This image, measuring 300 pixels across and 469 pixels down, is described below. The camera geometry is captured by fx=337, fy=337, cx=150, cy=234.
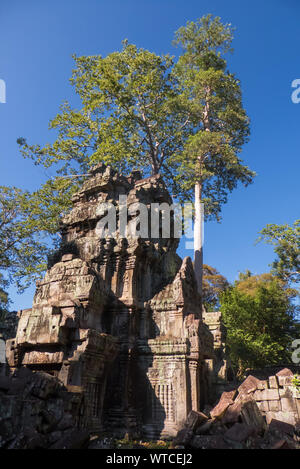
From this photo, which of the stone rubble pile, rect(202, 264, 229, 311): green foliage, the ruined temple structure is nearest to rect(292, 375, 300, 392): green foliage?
the stone rubble pile

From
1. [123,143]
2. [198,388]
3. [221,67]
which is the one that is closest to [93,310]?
[198,388]

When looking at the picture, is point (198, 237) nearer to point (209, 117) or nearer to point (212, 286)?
point (209, 117)

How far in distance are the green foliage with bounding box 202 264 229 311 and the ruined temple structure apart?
2043cm

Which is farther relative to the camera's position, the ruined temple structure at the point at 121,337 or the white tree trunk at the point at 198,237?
the white tree trunk at the point at 198,237

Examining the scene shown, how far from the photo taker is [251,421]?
21.1 ft

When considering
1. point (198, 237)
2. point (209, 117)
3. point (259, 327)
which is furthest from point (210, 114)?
point (259, 327)

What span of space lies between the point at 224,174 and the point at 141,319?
12.0m

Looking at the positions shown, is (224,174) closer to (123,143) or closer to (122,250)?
(123,143)

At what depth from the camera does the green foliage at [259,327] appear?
19281 millimetres

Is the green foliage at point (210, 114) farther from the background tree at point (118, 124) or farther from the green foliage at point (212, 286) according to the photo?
the green foliage at point (212, 286)

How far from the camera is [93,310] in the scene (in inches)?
353

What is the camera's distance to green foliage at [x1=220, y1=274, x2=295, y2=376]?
19.3 metres

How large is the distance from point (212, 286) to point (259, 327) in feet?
37.3

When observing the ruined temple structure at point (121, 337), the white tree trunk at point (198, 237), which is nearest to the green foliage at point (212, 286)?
the white tree trunk at point (198, 237)
